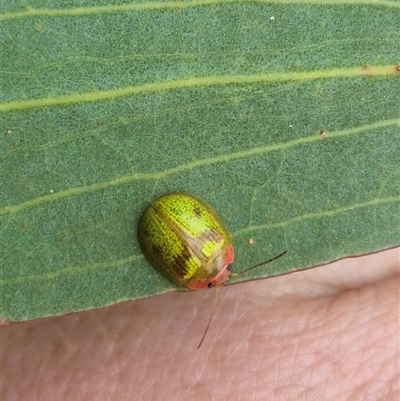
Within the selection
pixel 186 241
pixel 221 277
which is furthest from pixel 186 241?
pixel 221 277

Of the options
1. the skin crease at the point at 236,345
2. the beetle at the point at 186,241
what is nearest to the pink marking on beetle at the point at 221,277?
the beetle at the point at 186,241

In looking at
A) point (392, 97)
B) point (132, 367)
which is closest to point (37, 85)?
point (392, 97)

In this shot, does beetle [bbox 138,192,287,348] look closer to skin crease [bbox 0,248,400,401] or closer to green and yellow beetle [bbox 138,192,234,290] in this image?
green and yellow beetle [bbox 138,192,234,290]

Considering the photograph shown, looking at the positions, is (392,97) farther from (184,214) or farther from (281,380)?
(281,380)

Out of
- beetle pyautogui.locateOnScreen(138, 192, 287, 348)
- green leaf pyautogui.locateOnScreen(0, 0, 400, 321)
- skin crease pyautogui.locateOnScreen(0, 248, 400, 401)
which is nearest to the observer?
green leaf pyautogui.locateOnScreen(0, 0, 400, 321)

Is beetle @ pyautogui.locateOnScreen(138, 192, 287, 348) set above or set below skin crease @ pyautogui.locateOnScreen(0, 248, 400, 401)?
above

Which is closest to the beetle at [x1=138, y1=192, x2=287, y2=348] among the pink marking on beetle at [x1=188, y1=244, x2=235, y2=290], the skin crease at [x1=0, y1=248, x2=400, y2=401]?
the pink marking on beetle at [x1=188, y1=244, x2=235, y2=290]

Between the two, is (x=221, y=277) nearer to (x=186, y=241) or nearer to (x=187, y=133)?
(x=186, y=241)
